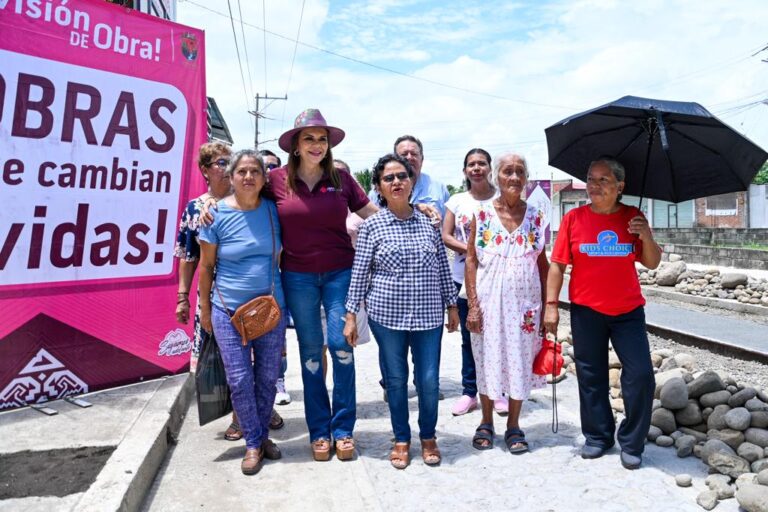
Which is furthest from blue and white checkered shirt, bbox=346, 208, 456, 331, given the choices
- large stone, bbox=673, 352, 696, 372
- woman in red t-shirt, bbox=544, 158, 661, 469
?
large stone, bbox=673, 352, 696, 372

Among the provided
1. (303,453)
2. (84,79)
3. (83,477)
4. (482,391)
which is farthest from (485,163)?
(83,477)

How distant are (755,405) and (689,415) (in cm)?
42

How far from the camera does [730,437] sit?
3898 millimetres

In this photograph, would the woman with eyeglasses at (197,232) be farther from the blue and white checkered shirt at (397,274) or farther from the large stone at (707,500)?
the large stone at (707,500)

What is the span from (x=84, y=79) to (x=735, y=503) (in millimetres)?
5058

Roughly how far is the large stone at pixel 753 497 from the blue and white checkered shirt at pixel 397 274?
5.96 feet

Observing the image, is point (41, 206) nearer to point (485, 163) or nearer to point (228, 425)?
point (228, 425)

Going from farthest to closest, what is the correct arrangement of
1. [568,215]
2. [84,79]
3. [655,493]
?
[84,79]
[568,215]
[655,493]

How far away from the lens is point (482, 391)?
4086 mm

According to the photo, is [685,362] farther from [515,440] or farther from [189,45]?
[189,45]

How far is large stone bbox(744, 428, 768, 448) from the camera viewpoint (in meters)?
3.79

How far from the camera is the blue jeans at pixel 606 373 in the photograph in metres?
3.67

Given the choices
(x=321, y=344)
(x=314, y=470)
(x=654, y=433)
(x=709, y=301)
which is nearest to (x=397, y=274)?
(x=321, y=344)

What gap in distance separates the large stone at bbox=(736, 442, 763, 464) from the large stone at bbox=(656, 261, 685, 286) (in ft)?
38.6
